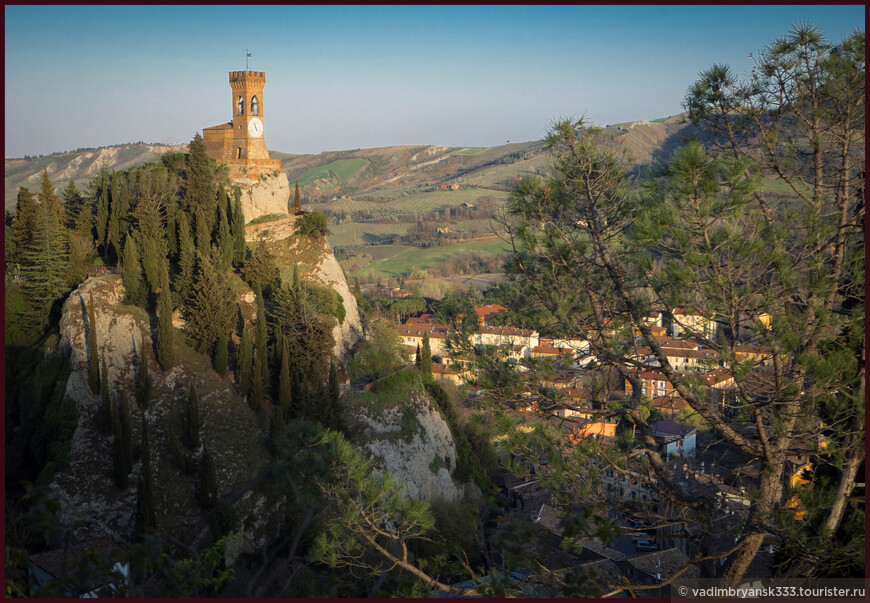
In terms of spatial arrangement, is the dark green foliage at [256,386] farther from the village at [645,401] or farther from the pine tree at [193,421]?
the village at [645,401]

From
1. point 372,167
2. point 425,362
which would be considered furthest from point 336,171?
point 425,362

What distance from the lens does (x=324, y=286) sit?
30.9 m

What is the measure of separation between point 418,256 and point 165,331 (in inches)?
2931

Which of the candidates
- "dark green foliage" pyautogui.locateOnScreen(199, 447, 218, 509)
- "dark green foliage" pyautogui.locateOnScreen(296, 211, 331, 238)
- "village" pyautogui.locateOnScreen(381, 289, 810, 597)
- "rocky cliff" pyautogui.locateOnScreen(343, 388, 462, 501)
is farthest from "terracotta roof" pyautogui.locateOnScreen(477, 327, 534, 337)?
"dark green foliage" pyautogui.locateOnScreen(296, 211, 331, 238)

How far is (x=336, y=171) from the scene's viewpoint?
184m

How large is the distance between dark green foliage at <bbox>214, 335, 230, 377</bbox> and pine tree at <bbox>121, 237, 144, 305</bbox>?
11.8 feet

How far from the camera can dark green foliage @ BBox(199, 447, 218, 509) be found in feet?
65.2

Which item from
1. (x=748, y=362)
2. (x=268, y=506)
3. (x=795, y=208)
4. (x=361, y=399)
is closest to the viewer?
(x=748, y=362)

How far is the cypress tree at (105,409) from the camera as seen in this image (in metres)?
20.5

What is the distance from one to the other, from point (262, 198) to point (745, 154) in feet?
99.3

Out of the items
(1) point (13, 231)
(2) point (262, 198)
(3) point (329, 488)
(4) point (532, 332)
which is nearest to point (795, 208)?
(4) point (532, 332)

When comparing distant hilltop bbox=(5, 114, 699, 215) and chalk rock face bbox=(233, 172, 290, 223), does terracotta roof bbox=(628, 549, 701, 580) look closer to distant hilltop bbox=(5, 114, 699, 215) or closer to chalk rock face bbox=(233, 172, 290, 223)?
chalk rock face bbox=(233, 172, 290, 223)

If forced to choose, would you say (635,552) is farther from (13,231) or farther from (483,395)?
(13,231)

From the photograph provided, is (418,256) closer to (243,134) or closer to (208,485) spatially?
(243,134)
